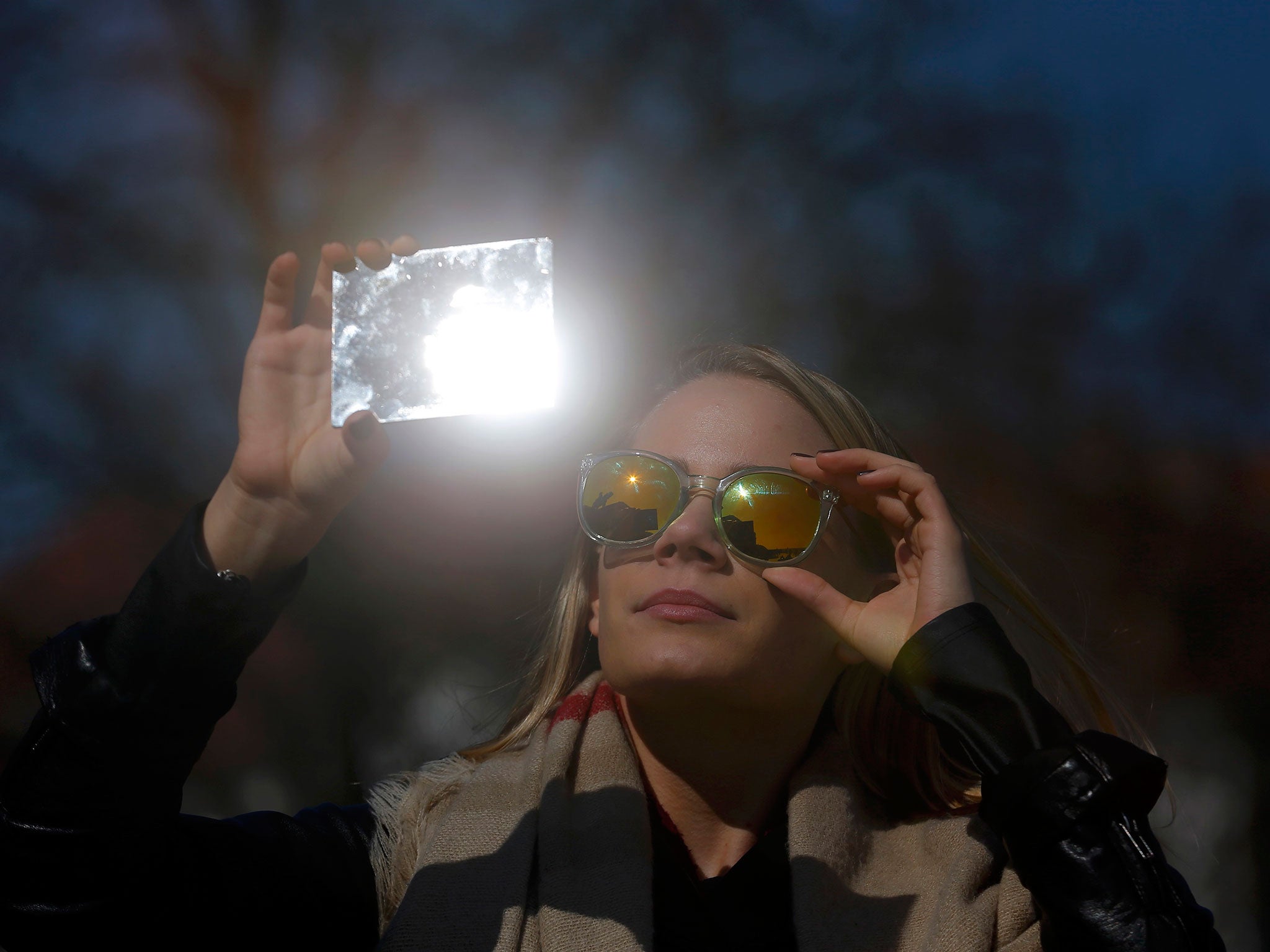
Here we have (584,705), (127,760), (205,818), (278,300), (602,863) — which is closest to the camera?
(127,760)

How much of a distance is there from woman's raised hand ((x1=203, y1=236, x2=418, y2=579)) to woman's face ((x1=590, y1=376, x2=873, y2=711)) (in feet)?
2.63

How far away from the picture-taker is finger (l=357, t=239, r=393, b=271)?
1.79 meters

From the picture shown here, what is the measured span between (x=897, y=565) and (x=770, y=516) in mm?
365

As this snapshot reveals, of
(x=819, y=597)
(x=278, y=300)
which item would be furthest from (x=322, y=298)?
(x=819, y=597)

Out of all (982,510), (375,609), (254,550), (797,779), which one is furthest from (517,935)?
(375,609)

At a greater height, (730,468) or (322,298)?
(322,298)

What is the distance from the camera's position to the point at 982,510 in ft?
10.7

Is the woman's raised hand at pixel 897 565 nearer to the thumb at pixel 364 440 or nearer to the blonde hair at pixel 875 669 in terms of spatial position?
the blonde hair at pixel 875 669

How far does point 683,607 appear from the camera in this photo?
2.19 metres

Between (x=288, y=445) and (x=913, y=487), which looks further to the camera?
(x=913, y=487)

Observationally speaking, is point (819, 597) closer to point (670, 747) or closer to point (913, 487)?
point (913, 487)

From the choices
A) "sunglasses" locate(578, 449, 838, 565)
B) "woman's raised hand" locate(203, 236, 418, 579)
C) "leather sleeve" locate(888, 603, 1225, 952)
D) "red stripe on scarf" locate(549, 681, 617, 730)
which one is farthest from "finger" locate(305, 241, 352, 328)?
"leather sleeve" locate(888, 603, 1225, 952)

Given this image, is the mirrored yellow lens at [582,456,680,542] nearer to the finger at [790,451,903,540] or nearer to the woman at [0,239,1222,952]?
the woman at [0,239,1222,952]

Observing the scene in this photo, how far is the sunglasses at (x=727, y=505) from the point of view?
2283 mm
